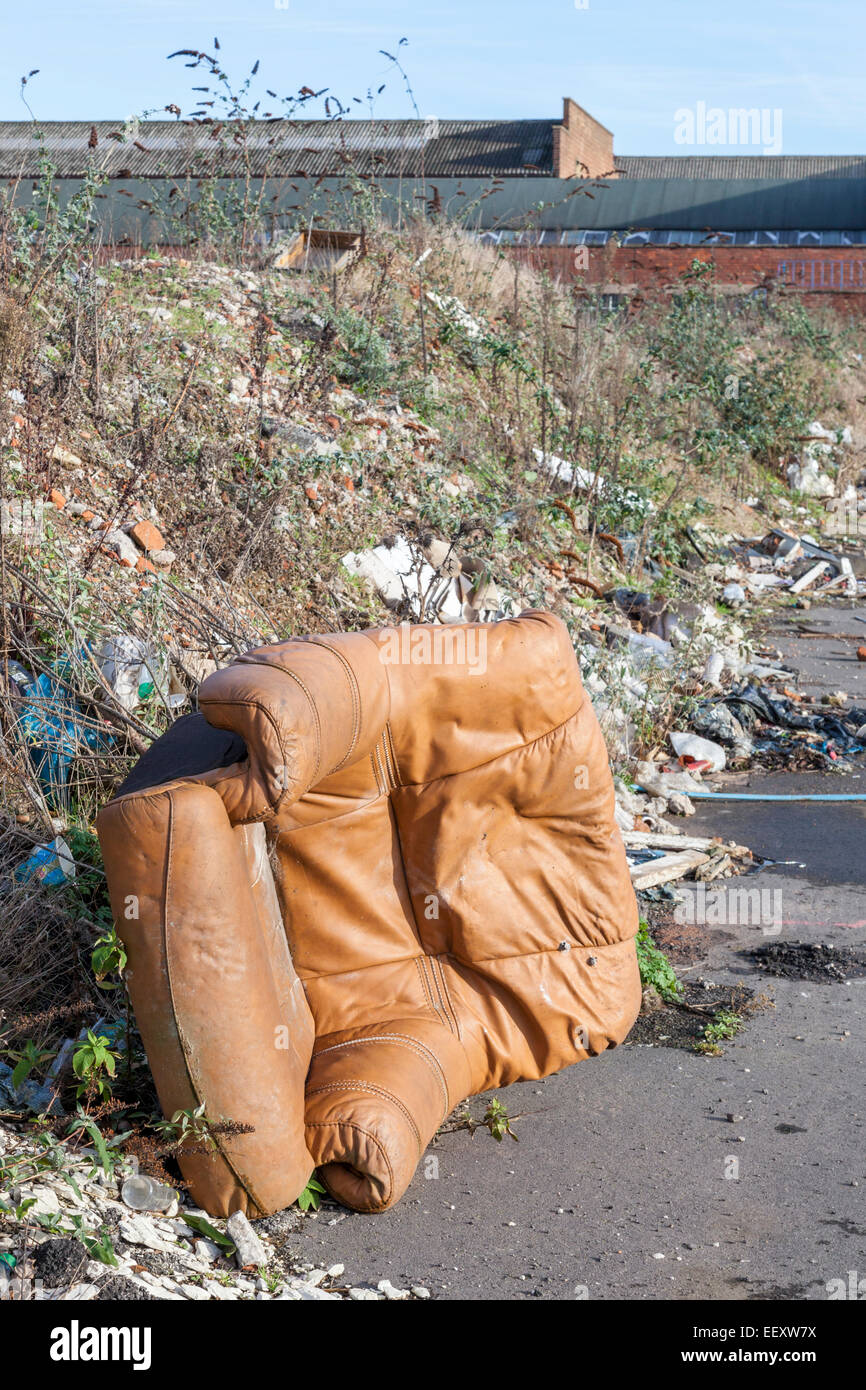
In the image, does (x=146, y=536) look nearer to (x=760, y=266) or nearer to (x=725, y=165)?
(x=760, y=266)

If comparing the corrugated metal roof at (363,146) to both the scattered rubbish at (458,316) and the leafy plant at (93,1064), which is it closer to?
the scattered rubbish at (458,316)

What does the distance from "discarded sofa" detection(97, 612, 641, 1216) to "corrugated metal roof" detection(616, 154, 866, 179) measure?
36.1 m

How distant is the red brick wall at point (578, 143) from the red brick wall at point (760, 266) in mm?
8648

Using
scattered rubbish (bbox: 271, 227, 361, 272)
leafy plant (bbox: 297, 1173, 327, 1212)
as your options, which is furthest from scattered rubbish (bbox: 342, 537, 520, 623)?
scattered rubbish (bbox: 271, 227, 361, 272)

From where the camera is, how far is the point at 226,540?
7238 mm

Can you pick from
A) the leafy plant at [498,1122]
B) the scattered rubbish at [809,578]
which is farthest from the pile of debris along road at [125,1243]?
the scattered rubbish at [809,578]

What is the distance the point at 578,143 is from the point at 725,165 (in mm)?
6351

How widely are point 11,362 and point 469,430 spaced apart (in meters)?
4.45

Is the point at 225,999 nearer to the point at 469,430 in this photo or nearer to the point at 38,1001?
the point at 38,1001

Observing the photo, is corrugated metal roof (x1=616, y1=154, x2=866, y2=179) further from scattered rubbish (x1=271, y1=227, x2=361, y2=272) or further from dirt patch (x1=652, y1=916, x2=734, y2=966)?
dirt patch (x1=652, y1=916, x2=734, y2=966)

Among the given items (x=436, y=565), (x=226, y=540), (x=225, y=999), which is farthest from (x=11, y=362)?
(x=225, y=999)

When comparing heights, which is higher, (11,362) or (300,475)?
(11,362)

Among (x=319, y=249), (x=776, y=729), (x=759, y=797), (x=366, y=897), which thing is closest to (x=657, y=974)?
(x=366, y=897)

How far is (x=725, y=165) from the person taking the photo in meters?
36.7
